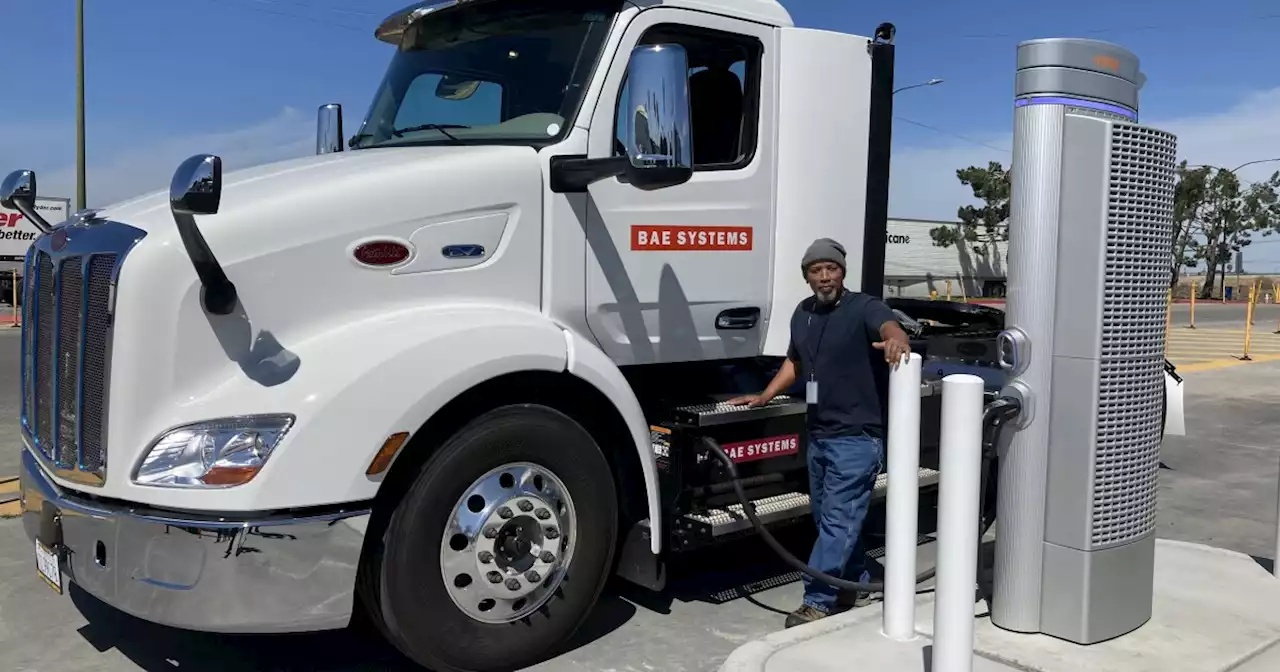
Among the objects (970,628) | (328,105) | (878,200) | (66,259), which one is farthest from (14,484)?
(970,628)

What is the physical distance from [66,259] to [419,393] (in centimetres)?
142

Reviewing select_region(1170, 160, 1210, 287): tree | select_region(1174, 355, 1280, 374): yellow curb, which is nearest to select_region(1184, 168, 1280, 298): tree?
select_region(1170, 160, 1210, 287): tree

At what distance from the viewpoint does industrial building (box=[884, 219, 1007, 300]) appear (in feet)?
147

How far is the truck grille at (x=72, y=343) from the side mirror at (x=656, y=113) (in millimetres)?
1741

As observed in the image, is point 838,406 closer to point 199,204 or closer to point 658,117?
point 658,117

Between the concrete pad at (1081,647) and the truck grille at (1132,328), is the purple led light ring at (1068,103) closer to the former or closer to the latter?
the truck grille at (1132,328)

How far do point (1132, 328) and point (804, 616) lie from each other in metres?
1.78

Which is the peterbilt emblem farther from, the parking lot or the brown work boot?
the brown work boot

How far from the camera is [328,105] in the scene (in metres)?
5.87

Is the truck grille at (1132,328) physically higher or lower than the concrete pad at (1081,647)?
higher

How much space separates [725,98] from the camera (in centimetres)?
495

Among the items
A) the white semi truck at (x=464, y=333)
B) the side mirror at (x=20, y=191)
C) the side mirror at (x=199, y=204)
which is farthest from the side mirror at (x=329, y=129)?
the side mirror at (x=199, y=204)

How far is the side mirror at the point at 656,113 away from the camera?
384 cm

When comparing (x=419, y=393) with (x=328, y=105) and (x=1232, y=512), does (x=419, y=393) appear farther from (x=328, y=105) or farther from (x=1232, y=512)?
(x=1232, y=512)
